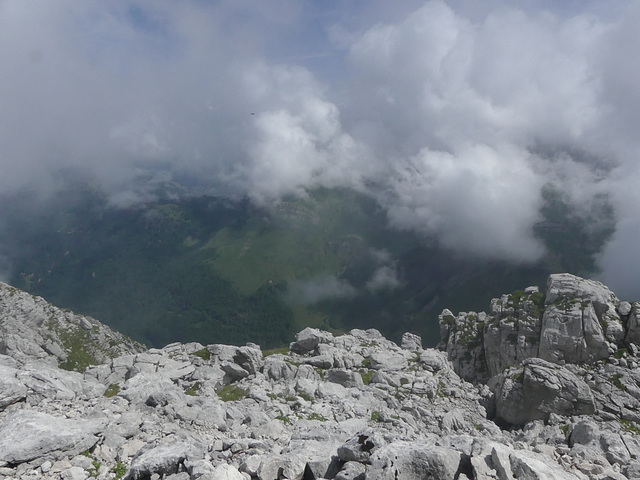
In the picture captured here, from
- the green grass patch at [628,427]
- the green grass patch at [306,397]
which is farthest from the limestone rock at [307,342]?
the green grass patch at [628,427]

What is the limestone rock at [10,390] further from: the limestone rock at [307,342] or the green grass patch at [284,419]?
the limestone rock at [307,342]

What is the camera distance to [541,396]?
5522 centimetres

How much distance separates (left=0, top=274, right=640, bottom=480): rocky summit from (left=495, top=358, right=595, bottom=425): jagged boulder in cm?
19

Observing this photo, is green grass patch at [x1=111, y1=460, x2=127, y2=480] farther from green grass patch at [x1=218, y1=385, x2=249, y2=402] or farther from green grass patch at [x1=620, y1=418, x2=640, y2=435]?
green grass patch at [x1=620, y1=418, x2=640, y2=435]

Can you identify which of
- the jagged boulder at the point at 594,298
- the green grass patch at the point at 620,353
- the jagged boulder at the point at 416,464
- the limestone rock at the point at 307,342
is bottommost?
the jagged boulder at the point at 416,464

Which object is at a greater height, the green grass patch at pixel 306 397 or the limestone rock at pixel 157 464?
the green grass patch at pixel 306 397

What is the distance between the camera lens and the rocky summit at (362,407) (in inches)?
706

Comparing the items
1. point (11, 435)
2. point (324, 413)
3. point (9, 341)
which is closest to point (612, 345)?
point (324, 413)

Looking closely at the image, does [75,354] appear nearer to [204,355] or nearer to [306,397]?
[204,355]

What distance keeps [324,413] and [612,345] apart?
226ft

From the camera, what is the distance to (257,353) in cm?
6588

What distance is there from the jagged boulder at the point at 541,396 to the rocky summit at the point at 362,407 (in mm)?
191

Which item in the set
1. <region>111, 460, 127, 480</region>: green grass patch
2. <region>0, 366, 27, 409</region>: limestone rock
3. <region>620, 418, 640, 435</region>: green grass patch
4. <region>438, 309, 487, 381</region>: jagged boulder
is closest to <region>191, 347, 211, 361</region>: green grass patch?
<region>0, 366, 27, 409</region>: limestone rock

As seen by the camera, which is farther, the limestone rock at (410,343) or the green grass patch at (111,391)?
the limestone rock at (410,343)
